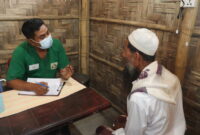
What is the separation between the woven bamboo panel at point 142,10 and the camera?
5.10ft

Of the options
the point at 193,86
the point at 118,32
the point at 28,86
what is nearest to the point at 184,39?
the point at 193,86

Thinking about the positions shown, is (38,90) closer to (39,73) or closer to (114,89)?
(39,73)

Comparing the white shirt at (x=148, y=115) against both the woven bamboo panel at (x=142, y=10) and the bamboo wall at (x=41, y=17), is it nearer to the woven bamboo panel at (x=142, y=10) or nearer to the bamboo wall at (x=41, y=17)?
the woven bamboo panel at (x=142, y=10)

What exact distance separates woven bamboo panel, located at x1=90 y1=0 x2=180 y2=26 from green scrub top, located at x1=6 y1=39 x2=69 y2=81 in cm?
90

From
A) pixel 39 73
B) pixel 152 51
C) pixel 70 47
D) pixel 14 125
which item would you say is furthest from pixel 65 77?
pixel 70 47

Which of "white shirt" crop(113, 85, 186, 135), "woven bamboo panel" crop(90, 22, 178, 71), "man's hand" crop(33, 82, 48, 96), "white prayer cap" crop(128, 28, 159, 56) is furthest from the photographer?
"woven bamboo panel" crop(90, 22, 178, 71)

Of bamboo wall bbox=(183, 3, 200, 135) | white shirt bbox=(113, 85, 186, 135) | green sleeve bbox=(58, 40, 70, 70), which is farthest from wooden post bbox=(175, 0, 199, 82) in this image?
green sleeve bbox=(58, 40, 70, 70)

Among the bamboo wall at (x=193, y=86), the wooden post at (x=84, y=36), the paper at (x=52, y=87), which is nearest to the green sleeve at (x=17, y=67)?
the paper at (x=52, y=87)

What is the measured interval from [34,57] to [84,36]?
1.34 meters

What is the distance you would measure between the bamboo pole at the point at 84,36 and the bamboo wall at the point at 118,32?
3.0 inches

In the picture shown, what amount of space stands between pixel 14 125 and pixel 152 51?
0.97 metres

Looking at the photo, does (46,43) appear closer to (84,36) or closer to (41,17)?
(41,17)

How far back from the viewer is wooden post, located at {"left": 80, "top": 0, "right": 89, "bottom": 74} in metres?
2.71

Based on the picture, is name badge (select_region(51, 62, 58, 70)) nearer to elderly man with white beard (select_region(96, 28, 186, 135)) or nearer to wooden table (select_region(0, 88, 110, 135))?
wooden table (select_region(0, 88, 110, 135))
